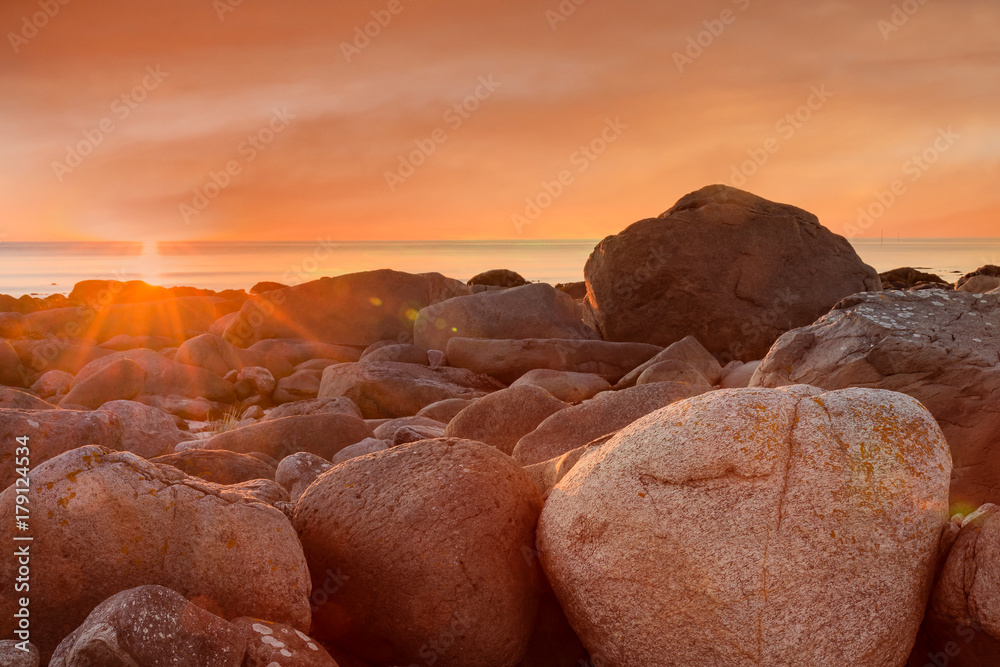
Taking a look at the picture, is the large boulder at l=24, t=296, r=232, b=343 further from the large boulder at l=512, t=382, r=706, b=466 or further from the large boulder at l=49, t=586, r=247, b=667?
the large boulder at l=49, t=586, r=247, b=667

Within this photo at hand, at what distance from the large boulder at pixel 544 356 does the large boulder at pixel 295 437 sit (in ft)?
18.2

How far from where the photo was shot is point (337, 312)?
2000 cm

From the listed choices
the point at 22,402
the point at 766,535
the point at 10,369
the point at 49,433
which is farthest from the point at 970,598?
the point at 10,369

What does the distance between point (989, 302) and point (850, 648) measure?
14.3ft

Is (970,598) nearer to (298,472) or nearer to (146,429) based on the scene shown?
(298,472)

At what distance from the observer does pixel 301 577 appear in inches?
168

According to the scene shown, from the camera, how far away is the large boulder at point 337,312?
64.7 feet

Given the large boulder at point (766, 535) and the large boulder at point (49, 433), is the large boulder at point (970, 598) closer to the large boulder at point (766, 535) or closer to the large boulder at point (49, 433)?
the large boulder at point (766, 535)

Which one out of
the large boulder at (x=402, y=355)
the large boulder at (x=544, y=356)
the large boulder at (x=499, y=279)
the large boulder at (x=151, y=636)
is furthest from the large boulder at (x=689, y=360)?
the large boulder at (x=499, y=279)

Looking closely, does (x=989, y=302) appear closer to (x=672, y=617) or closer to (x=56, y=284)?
(x=672, y=617)

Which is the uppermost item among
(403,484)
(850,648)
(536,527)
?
(403,484)

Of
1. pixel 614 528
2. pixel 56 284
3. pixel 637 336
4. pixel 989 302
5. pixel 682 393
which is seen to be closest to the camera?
pixel 614 528

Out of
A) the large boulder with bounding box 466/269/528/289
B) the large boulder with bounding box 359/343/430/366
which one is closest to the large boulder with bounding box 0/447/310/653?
the large boulder with bounding box 359/343/430/366

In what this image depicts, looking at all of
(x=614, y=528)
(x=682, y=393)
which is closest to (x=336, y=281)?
(x=682, y=393)
